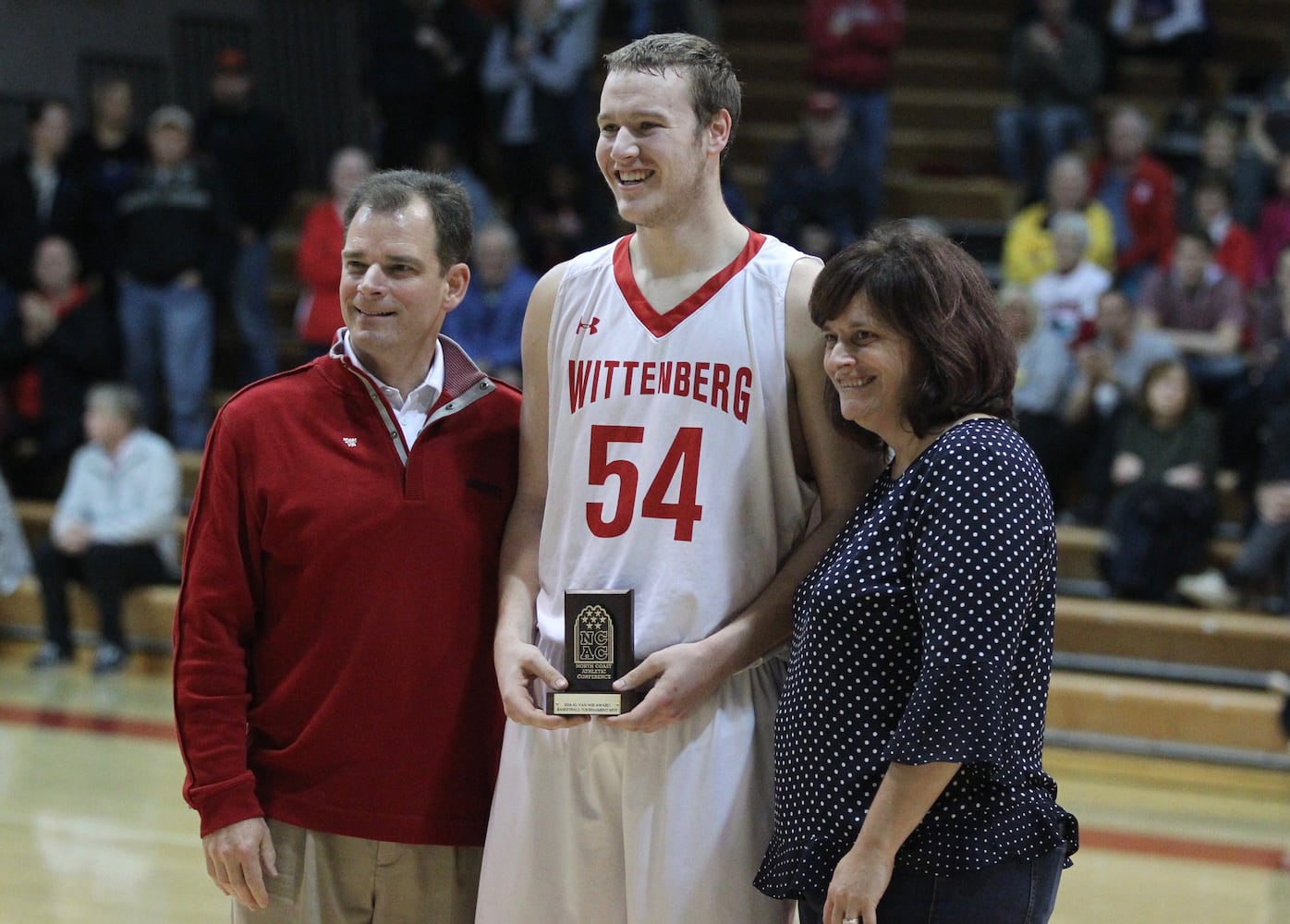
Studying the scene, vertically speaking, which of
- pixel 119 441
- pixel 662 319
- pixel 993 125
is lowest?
pixel 119 441

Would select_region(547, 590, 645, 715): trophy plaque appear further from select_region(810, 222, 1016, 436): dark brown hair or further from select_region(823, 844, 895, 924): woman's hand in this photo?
select_region(810, 222, 1016, 436): dark brown hair

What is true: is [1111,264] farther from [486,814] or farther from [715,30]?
[486,814]

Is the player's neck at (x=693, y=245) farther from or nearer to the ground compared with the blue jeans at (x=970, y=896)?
farther from the ground

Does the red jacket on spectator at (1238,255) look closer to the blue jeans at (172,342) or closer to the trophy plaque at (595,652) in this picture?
the blue jeans at (172,342)

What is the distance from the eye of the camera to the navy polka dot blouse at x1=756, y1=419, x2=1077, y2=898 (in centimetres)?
226

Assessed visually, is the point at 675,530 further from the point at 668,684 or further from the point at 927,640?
the point at 927,640

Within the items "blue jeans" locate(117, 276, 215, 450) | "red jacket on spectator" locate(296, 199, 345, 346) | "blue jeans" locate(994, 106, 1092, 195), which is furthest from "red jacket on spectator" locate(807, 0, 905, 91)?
"blue jeans" locate(117, 276, 215, 450)

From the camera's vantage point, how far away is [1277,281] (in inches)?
332

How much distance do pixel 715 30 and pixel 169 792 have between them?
645cm

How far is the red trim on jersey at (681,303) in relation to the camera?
284 centimetres

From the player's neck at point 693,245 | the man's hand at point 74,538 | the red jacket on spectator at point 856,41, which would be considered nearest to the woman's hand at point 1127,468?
the red jacket on spectator at point 856,41

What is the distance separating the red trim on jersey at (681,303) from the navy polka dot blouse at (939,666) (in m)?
0.53

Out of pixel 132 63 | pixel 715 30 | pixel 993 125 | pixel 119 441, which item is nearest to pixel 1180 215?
pixel 993 125

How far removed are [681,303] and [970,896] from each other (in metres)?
1.10
